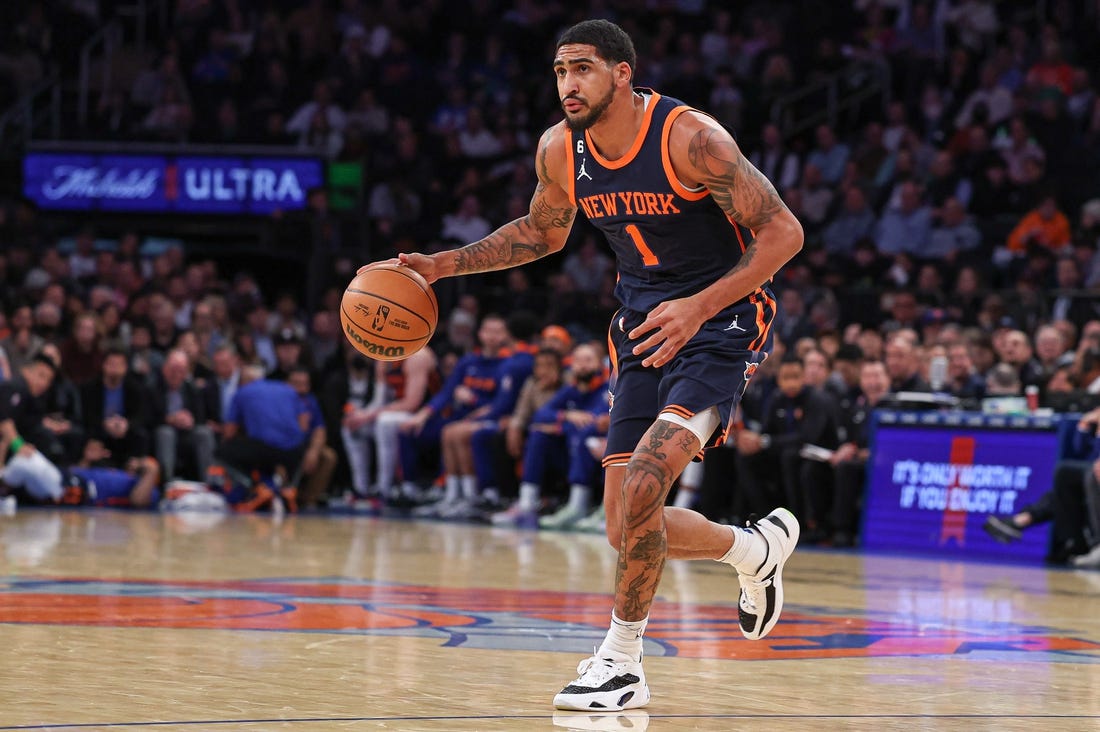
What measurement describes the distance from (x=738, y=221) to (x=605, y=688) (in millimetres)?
1431

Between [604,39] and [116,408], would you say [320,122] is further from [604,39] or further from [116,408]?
[604,39]

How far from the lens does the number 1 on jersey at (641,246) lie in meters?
4.91

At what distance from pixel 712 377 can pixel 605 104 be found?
34.8 inches

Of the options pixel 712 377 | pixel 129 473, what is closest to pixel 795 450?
pixel 129 473

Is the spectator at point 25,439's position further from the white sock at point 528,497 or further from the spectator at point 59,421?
the white sock at point 528,497

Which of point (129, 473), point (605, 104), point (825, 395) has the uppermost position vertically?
point (605, 104)

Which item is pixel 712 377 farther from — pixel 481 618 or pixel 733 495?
pixel 733 495

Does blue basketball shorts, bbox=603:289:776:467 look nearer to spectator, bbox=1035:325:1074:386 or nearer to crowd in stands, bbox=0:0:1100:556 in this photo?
crowd in stands, bbox=0:0:1100:556

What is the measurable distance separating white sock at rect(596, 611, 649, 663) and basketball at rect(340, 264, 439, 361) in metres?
Result: 1.23

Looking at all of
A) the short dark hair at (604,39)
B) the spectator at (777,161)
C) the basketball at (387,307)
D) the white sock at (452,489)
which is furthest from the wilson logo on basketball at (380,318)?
the spectator at (777,161)

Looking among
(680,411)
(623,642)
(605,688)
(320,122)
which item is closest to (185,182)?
(320,122)

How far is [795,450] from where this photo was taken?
1253 centimetres

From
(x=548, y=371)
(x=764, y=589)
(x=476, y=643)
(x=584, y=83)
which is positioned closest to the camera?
(x=584, y=83)

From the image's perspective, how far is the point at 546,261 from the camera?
18234mm
